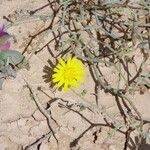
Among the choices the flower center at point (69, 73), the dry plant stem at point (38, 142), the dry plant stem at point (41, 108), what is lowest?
the dry plant stem at point (38, 142)

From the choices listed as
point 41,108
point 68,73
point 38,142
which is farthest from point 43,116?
point 68,73

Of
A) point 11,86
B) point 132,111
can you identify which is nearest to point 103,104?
point 132,111

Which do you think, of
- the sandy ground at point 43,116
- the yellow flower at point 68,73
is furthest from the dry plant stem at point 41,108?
the yellow flower at point 68,73

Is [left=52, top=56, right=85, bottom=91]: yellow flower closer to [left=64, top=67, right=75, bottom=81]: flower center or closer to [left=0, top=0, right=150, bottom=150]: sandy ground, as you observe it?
[left=64, top=67, right=75, bottom=81]: flower center

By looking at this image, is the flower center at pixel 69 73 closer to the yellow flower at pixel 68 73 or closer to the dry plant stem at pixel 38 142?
the yellow flower at pixel 68 73

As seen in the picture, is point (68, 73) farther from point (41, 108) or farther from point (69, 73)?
point (41, 108)

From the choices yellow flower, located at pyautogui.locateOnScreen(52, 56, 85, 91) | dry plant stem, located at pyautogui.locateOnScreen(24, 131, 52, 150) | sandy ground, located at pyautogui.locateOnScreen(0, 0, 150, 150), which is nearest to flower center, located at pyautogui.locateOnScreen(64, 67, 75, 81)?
yellow flower, located at pyautogui.locateOnScreen(52, 56, 85, 91)
